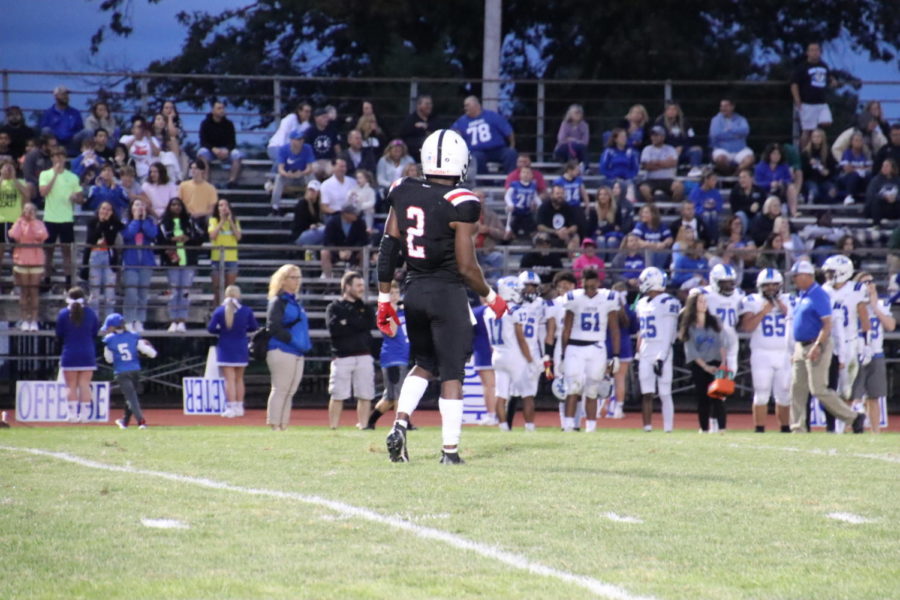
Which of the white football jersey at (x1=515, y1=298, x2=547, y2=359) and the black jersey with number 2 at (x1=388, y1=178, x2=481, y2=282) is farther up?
the black jersey with number 2 at (x1=388, y1=178, x2=481, y2=282)

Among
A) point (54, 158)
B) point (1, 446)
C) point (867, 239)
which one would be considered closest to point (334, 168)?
point (54, 158)

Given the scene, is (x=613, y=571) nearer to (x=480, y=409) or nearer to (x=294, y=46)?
(x=480, y=409)

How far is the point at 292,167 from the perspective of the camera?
21078 mm

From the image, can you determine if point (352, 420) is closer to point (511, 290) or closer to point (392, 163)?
point (511, 290)

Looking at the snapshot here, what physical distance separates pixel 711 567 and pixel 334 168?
593 inches

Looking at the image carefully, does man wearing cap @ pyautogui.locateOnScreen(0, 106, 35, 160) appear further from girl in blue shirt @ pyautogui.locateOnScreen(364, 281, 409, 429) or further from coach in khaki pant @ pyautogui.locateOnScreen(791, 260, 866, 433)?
coach in khaki pant @ pyautogui.locateOnScreen(791, 260, 866, 433)

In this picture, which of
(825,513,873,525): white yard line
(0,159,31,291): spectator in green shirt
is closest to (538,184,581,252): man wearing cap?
(0,159,31,291): spectator in green shirt

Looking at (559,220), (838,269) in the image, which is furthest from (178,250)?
(838,269)

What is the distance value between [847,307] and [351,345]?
534cm

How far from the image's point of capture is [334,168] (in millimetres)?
19578

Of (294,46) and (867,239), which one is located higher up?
(294,46)

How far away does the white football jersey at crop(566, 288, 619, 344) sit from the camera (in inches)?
587

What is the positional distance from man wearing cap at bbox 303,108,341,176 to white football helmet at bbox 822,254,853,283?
849cm

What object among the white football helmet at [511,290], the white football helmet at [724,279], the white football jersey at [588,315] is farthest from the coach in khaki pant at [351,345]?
the white football helmet at [724,279]
